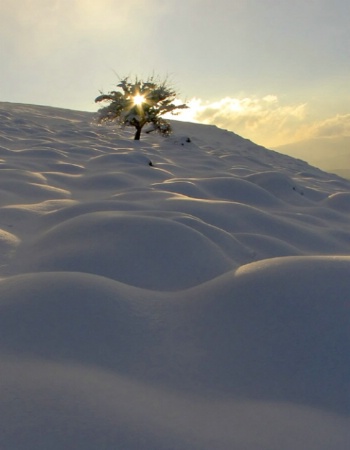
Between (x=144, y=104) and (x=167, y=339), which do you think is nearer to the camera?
(x=167, y=339)

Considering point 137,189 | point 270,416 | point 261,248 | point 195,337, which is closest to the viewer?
point 270,416

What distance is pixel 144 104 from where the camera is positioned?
36.7 ft

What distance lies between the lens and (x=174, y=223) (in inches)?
87.4

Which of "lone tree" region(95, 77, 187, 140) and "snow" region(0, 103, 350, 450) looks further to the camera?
"lone tree" region(95, 77, 187, 140)

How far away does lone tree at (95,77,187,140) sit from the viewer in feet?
36.5

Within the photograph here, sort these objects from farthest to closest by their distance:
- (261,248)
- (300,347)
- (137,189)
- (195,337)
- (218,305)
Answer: (137,189) < (261,248) < (218,305) < (195,337) < (300,347)

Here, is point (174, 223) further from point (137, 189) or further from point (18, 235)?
point (137, 189)

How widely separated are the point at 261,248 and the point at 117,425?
165 cm

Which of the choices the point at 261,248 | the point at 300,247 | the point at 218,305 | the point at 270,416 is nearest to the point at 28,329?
the point at 218,305

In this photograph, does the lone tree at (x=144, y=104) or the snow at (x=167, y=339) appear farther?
the lone tree at (x=144, y=104)

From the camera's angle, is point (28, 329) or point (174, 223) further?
point (174, 223)

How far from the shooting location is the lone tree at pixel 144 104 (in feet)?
36.5

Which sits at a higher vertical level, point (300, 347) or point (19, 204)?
point (300, 347)

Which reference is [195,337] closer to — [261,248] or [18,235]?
[261,248]
